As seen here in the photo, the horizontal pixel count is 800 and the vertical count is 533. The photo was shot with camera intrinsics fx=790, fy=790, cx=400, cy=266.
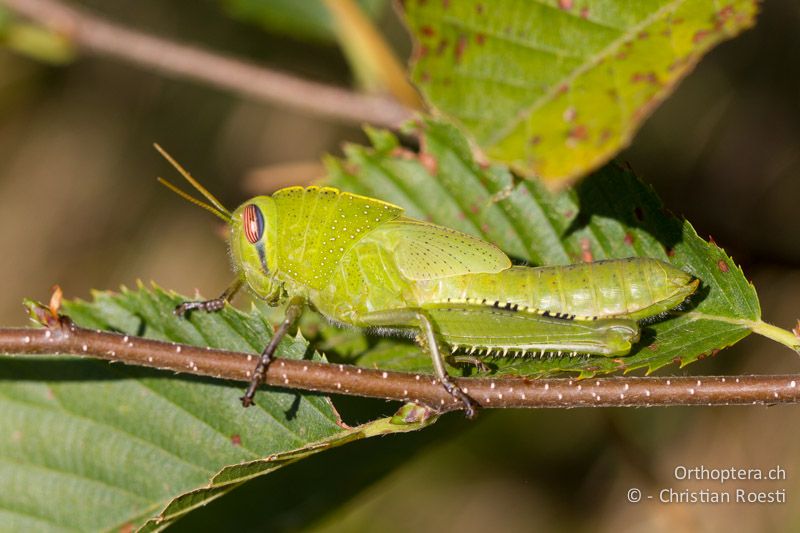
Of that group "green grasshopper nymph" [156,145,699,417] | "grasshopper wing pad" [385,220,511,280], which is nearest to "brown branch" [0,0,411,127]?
"green grasshopper nymph" [156,145,699,417]

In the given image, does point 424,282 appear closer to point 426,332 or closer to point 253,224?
point 426,332

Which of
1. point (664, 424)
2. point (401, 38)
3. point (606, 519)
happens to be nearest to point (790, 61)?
point (664, 424)

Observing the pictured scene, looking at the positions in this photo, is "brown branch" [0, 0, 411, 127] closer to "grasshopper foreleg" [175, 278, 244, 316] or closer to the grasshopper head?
the grasshopper head

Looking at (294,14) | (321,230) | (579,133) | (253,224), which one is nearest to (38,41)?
(294,14)

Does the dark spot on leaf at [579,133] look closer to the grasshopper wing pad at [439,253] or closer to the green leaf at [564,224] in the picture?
the green leaf at [564,224]

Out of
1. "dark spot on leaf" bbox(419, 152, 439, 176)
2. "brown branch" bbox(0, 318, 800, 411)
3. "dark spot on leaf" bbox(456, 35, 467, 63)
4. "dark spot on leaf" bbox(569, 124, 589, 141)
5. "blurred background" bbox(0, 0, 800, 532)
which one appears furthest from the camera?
"blurred background" bbox(0, 0, 800, 532)

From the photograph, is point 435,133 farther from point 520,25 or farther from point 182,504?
point 182,504

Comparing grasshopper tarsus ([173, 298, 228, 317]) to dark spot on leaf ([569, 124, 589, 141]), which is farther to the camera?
grasshopper tarsus ([173, 298, 228, 317])
